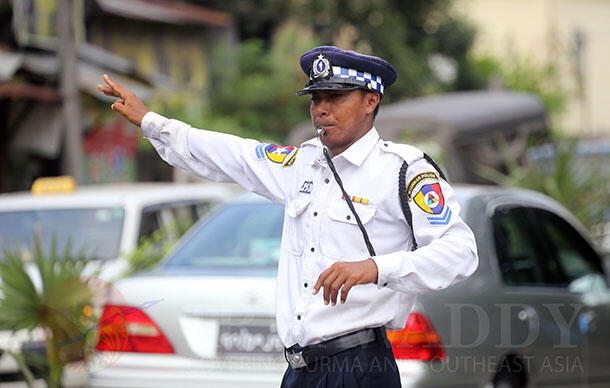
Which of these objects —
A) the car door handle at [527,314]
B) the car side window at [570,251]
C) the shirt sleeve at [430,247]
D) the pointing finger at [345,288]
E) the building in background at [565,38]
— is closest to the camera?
the pointing finger at [345,288]

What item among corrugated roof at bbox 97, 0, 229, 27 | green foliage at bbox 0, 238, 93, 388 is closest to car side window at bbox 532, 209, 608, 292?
green foliage at bbox 0, 238, 93, 388

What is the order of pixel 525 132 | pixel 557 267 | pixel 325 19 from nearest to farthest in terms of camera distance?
pixel 557 267, pixel 525 132, pixel 325 19

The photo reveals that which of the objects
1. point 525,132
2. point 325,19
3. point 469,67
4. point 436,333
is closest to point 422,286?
point 436,333

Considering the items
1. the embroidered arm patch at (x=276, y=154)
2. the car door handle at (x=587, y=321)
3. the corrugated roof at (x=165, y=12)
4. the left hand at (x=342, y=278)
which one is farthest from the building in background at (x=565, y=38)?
the left hand at (x=342, y=278)

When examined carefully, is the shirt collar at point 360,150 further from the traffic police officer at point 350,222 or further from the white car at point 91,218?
the white car at point 91,218

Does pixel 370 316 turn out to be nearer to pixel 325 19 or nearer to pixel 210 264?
pixel 210 264

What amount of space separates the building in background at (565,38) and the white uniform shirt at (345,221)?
28.9 meters

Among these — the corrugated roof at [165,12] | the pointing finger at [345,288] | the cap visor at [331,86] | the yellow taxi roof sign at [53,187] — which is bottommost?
the pointing finger at [345,288]

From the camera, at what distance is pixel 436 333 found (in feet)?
16.1

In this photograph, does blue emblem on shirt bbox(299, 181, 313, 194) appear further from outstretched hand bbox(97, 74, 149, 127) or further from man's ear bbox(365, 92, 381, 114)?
outstretched hand bbox(97, 74, 149, 127)

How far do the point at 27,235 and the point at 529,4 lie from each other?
3043 centimetres

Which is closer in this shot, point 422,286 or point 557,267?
point 422,286

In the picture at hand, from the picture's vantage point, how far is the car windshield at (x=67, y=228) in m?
7.39

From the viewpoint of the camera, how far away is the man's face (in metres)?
3.43
